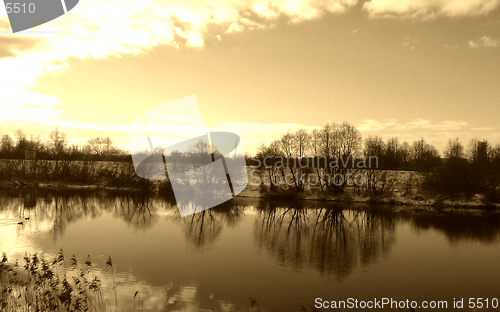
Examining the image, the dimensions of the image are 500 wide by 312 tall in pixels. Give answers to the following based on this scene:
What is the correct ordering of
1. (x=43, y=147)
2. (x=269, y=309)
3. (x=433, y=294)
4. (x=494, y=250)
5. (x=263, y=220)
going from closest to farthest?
(x=269, y=309)
(x=433, y=294)
(x=494, y=250)
(x=263, y=220)
(x=43, y=147)

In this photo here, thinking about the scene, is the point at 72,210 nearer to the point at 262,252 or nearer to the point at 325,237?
the point at 262,252

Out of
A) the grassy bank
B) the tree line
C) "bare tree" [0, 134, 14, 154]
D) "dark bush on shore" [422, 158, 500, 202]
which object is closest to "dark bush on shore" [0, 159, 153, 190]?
the tree line

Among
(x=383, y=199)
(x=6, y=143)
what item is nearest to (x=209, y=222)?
(x=383, y=199)

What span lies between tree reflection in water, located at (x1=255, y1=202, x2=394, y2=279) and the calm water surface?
8cm

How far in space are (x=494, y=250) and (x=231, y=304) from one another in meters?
20.3

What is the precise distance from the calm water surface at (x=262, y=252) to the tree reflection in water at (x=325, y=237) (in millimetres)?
83

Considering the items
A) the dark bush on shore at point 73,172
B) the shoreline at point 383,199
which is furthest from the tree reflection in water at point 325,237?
the dark bush on shore at point 73,172

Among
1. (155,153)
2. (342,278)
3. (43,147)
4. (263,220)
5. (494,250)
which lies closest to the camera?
(342,278)

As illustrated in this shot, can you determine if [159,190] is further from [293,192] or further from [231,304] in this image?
[231,304]

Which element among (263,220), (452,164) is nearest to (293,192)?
(263,220)

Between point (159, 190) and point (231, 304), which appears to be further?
point (159, 190)

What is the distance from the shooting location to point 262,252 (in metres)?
20.0

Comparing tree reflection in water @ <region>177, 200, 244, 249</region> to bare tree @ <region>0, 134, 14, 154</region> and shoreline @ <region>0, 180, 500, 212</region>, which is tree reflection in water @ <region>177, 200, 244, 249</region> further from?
bare tree @ <region>0, 134, 14, 154</region>

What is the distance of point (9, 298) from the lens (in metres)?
11.1
